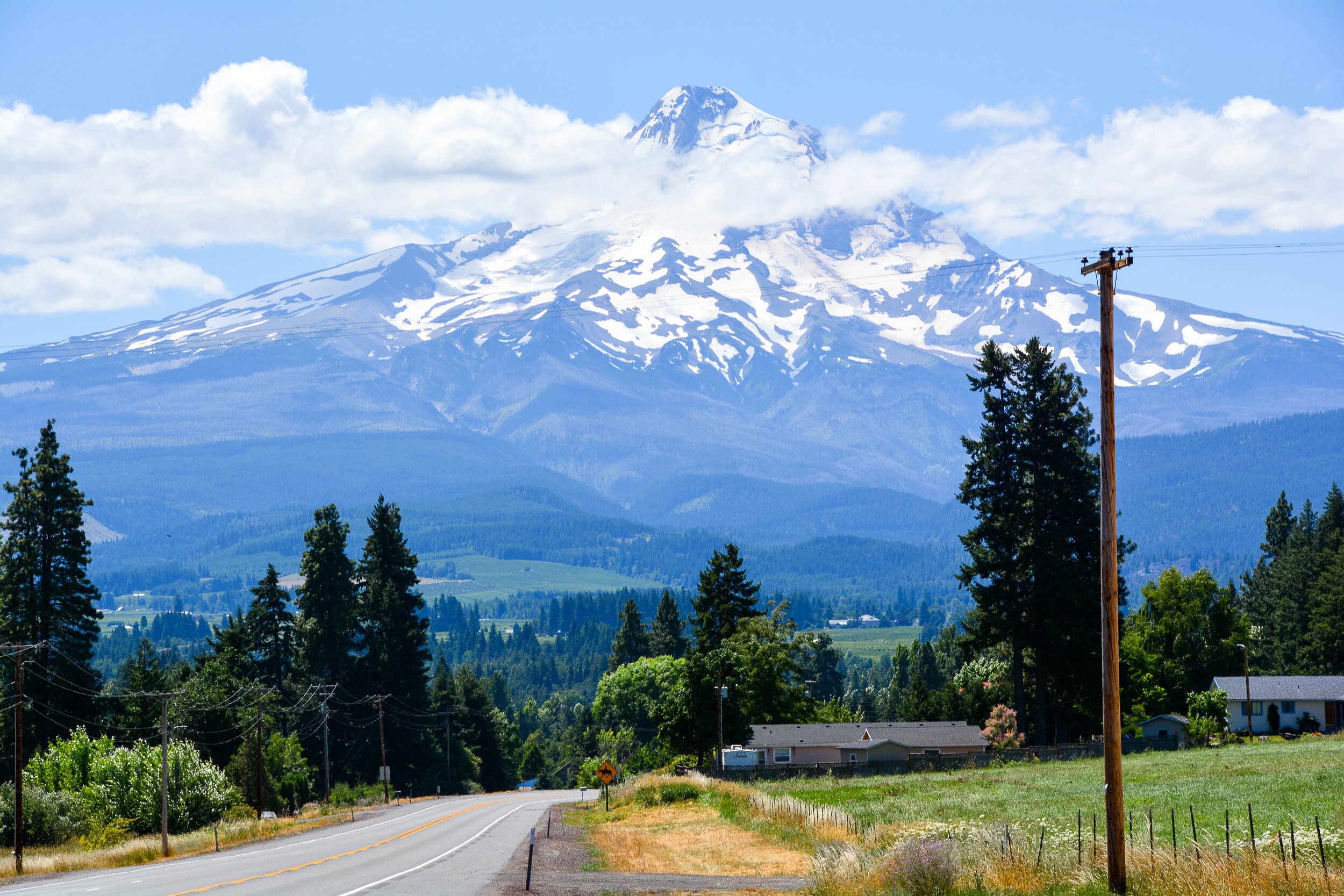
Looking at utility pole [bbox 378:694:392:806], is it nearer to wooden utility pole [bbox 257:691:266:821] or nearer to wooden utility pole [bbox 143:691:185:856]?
wooden utility pole [bbox 257:691:266:821]

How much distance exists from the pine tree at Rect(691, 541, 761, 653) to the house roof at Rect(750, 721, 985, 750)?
34.5 ft

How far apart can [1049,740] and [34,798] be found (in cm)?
6045

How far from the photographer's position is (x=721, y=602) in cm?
10162

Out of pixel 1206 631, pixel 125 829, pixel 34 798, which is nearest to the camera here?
pixel 34 798

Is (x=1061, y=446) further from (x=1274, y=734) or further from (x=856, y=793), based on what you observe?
(x=1274, y=734)

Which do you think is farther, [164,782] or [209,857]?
[164,782]

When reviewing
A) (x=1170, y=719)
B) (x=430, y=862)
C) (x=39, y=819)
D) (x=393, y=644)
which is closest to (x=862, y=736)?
(x=1170, y=719)

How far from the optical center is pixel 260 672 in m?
89.2

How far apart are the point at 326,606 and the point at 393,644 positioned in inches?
259

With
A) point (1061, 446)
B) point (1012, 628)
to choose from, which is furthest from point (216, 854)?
point (1061, 446)

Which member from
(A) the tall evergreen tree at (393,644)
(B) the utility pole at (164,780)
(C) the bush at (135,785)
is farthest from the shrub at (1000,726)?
(B) the utility pole at (164,780)

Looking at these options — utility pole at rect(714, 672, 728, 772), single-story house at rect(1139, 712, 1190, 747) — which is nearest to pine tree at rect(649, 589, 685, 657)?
utility pole at rect(714, 672, 728, 772)

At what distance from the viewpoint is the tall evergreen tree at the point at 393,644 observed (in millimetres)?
91250

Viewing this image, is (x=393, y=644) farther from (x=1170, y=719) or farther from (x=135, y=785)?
(x=1170, y=719)
